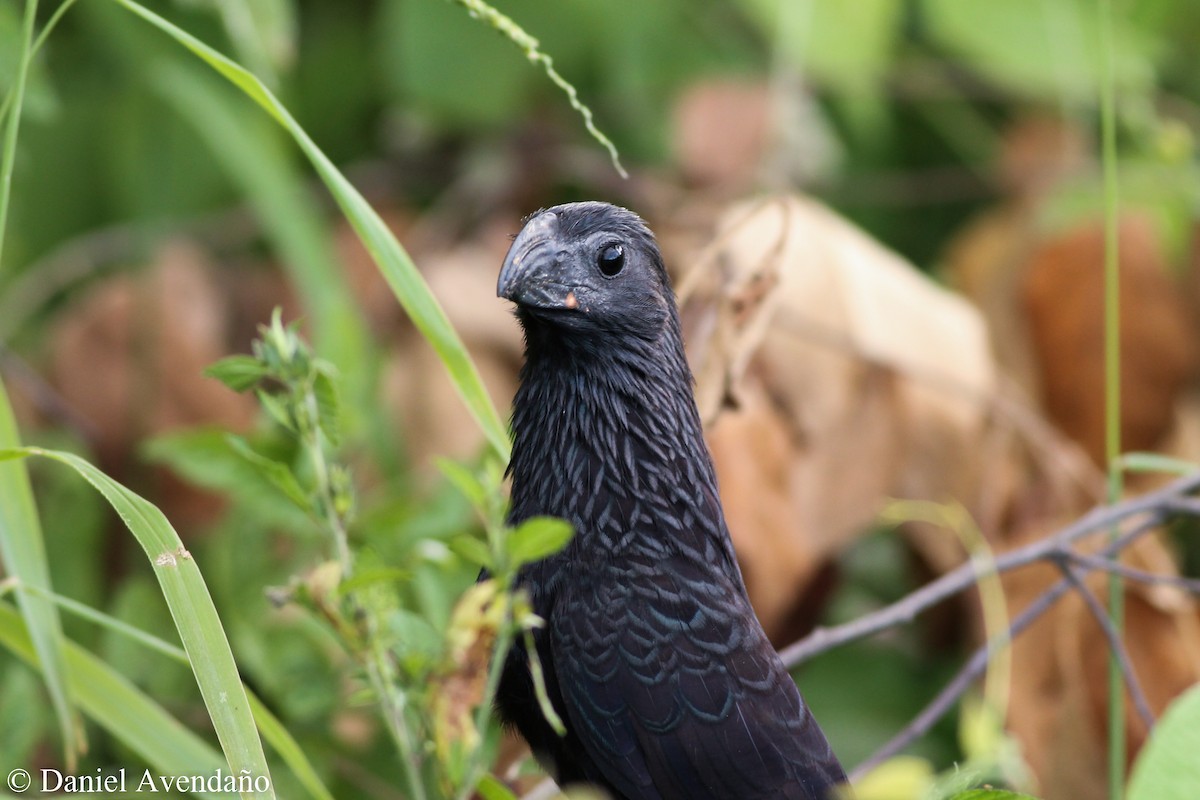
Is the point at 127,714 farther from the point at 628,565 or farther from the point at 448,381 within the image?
the point at 448,381

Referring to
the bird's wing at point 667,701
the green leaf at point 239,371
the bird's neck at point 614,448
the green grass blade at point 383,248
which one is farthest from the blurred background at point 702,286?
the green leaf at point 239,371

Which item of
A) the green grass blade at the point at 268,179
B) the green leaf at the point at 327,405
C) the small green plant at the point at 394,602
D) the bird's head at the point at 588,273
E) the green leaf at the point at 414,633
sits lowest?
the green leaf at the point at 414,633

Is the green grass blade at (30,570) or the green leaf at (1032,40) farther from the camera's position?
the green leaf at (1032,40)

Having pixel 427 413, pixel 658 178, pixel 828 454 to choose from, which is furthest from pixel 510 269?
pixel 658 178

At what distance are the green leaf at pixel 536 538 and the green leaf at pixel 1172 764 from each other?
0.64 metres

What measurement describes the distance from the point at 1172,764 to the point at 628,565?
0.78 metres

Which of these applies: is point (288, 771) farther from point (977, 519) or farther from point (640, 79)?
point (640, 79)

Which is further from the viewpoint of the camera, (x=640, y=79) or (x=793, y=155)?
(x=793, y=155)

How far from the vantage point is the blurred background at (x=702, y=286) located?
269 cm

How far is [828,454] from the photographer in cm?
302

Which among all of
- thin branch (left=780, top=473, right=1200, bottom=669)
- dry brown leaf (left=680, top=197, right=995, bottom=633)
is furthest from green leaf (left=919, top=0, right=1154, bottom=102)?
thin branch (left=780, top=473, right=1200, bottom=669)

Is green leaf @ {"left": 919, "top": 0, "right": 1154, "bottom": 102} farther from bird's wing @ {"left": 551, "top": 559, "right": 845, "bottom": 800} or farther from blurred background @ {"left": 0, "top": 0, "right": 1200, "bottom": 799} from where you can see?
bird's wing @ {"left": 551, "top": 559, "right": 845, "bottom": 800}

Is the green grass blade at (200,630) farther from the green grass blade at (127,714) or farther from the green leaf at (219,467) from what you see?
the green leaf at (219,467)

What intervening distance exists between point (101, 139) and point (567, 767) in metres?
2.95
